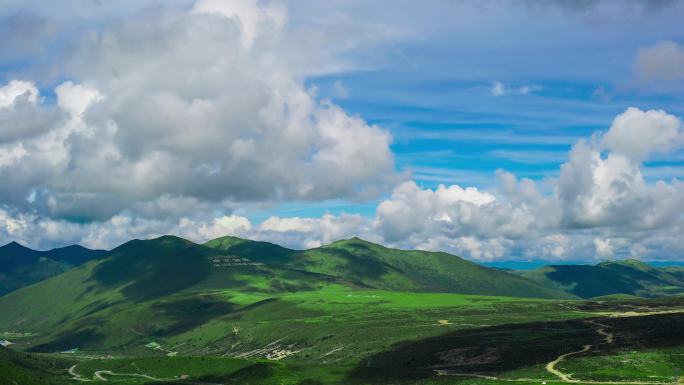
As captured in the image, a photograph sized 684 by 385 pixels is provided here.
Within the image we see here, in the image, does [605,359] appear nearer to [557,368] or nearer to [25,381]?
[557,368]

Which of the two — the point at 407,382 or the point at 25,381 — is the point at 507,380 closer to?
the point at 407,382

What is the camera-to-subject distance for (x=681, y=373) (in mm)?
163750

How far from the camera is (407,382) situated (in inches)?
7554

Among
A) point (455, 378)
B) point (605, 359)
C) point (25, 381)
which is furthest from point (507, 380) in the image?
point (25, 381)

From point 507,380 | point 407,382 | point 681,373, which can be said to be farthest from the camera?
point 407,382

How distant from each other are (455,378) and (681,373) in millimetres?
61163

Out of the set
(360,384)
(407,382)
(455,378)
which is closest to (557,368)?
(455,378)

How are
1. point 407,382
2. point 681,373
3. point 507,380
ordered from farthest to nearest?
point 407,382 < point 507,380 < point 681,373

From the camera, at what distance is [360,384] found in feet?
652

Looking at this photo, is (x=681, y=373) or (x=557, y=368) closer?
(x=681, y=373)

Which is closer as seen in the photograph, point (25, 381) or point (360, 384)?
point (25, 381)

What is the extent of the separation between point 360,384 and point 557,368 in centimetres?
5972

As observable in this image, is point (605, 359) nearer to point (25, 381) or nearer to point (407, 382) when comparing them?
point (407, 382)

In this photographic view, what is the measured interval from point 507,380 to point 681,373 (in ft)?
144
